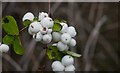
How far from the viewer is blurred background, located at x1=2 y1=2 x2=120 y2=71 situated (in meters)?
2.89

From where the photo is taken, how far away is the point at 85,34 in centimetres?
316

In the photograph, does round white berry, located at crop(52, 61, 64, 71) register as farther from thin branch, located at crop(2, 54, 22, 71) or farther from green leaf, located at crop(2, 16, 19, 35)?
thin branch, located at crop(2, 54, 22, 71)

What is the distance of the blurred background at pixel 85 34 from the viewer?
2893 mm

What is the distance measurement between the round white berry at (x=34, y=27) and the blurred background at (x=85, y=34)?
2.11 m

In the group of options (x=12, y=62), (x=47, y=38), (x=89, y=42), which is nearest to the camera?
(x=47, y=38)

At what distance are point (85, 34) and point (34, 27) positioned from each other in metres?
2.50

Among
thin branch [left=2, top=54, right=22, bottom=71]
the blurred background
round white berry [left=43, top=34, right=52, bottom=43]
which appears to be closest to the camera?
round white berry [left=43, top=34, right=52, bottom=43]

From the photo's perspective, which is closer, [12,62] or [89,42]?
[12,62]

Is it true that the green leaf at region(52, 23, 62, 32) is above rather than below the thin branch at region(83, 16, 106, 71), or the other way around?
above

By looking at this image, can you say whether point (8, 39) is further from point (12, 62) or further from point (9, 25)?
point (12, 62)

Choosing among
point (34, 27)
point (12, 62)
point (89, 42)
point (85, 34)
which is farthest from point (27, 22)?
point (85, 34)

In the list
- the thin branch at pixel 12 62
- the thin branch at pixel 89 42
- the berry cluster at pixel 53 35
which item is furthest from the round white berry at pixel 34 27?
the thin branch at pixel 89 42

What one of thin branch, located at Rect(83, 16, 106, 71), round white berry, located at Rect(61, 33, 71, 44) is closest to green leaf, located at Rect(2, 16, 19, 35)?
round white berry, located at Rect(61, 33, 71, 44)

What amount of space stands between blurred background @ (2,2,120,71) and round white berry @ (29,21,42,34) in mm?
2111
